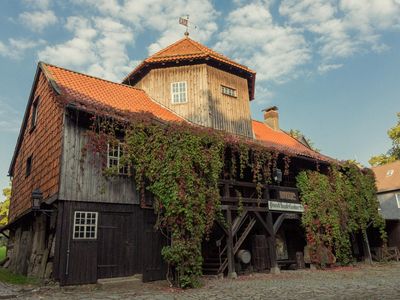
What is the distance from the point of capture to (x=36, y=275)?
11750 millimetres

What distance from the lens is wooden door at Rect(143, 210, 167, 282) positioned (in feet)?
38.9

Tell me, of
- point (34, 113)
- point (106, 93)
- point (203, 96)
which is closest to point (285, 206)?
point (203, 96)

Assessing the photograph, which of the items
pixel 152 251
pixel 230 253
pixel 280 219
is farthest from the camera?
pixel 280 219

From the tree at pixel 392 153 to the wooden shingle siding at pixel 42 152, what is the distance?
133 ft

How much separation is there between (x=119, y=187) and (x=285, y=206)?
7.87 metres

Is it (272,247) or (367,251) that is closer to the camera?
(272,247)

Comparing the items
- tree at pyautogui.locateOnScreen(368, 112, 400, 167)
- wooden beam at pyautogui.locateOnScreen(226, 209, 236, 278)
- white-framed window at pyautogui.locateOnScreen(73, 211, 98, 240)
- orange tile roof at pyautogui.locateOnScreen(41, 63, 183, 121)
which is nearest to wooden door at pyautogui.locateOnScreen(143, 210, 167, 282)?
white-framed window at pyautogui.locateOnScreen(73, 211, 98, 240)

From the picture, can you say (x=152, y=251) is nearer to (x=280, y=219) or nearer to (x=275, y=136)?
(x=280, y=219)

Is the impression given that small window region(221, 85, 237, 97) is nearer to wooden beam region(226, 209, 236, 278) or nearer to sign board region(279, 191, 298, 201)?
sign board region(279, 191, 298, 201)

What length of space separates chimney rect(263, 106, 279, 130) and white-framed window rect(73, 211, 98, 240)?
1648 centimetres

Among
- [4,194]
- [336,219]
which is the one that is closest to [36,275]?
[336,219]

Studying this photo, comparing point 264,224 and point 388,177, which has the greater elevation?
point 388,177

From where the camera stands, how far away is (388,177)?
33.8 m

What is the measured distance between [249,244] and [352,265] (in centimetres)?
552
